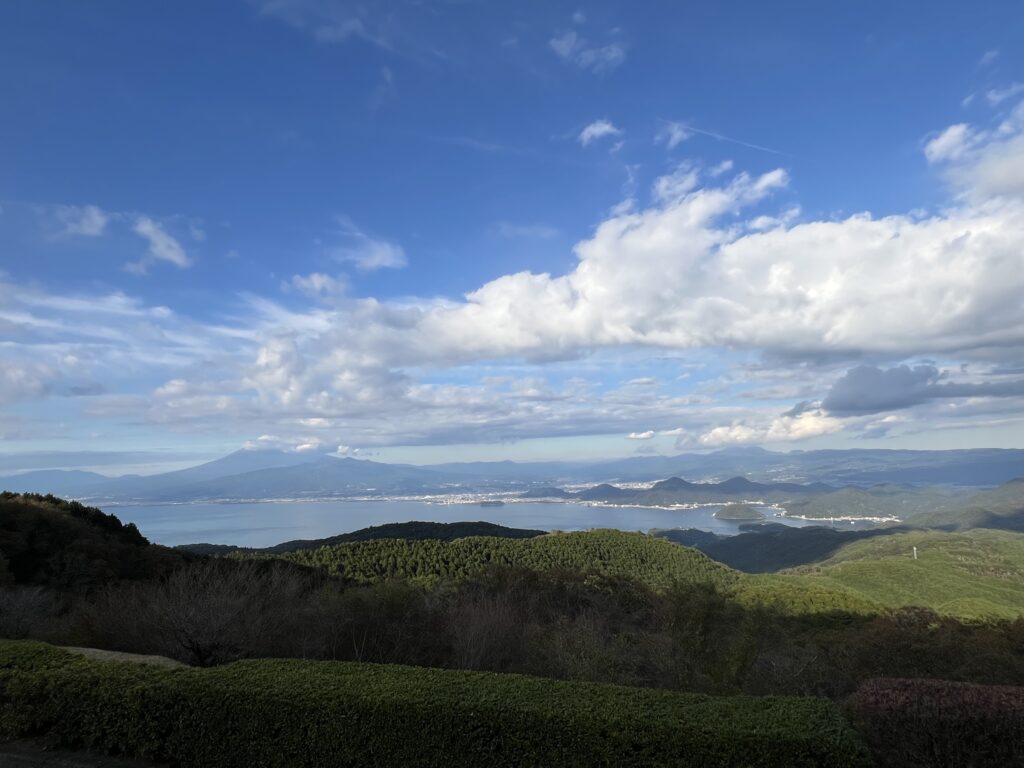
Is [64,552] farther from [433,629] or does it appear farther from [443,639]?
[443,639]

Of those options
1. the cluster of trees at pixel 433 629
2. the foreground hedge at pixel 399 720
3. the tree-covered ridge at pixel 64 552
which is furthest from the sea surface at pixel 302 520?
the foreground hedge at pixel 399 720

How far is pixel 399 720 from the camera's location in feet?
20.2

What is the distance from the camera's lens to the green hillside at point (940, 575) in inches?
2206

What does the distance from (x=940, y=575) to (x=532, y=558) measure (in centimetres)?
5645

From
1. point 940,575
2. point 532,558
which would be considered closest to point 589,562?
point 532,558

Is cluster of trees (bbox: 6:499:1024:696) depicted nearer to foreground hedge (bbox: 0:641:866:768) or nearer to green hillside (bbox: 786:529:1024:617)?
foreground hedge (bbox: 0:641:866:768)

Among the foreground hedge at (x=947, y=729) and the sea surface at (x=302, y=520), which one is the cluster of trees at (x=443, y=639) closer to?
the foreground hedge at (x=947, y=729)

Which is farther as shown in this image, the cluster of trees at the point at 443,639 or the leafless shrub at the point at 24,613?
the leafless shrub at the point at 24,613

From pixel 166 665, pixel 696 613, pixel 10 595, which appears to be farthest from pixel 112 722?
pixel 696 613

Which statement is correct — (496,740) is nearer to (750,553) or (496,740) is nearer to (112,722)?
(112,722)

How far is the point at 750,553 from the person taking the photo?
126438 mm

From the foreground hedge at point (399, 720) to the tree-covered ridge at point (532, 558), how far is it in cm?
2622

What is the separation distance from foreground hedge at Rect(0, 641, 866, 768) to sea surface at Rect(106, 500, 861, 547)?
76.2 meters

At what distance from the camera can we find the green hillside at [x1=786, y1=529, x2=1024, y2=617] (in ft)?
184
